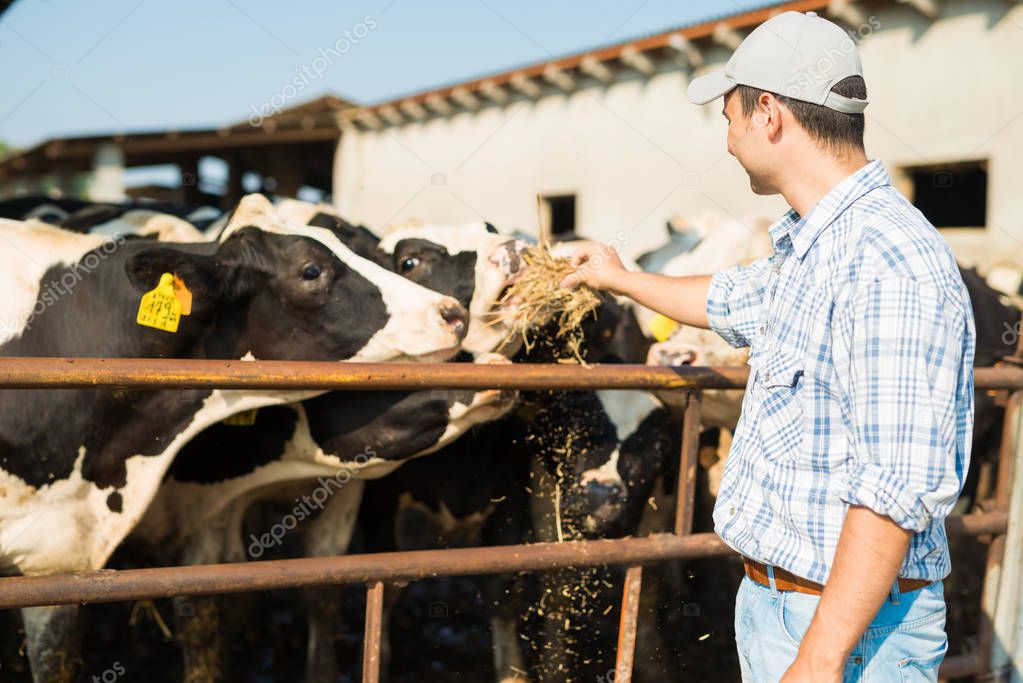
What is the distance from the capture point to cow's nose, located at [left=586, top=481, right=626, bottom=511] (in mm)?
3482

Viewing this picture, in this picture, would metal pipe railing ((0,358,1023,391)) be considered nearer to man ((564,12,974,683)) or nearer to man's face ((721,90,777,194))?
man ((564,12,974,683))

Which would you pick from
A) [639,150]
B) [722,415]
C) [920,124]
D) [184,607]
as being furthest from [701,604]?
[639,150]

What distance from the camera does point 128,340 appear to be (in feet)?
9.65

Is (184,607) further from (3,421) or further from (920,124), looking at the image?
(920,124)

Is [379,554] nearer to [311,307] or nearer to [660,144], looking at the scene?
[311,307]

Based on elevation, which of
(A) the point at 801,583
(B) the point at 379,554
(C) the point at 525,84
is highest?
(C) the point at 525,84

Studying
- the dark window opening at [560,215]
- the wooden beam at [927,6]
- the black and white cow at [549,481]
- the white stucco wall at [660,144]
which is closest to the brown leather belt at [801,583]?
the black and white cow at [549,481]

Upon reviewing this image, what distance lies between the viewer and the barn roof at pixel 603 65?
8.84 metres

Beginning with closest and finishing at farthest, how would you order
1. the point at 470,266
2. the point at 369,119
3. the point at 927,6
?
the point at 470,266 → the point at 927,6 → the point at 369,119

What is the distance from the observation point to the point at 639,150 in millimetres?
10719

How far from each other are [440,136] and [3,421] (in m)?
11.1

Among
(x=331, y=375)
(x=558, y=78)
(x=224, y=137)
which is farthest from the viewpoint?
(x=224, y=137)

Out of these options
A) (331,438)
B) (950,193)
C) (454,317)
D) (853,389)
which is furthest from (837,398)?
(950,193)

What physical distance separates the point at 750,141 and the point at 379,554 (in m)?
1.26
